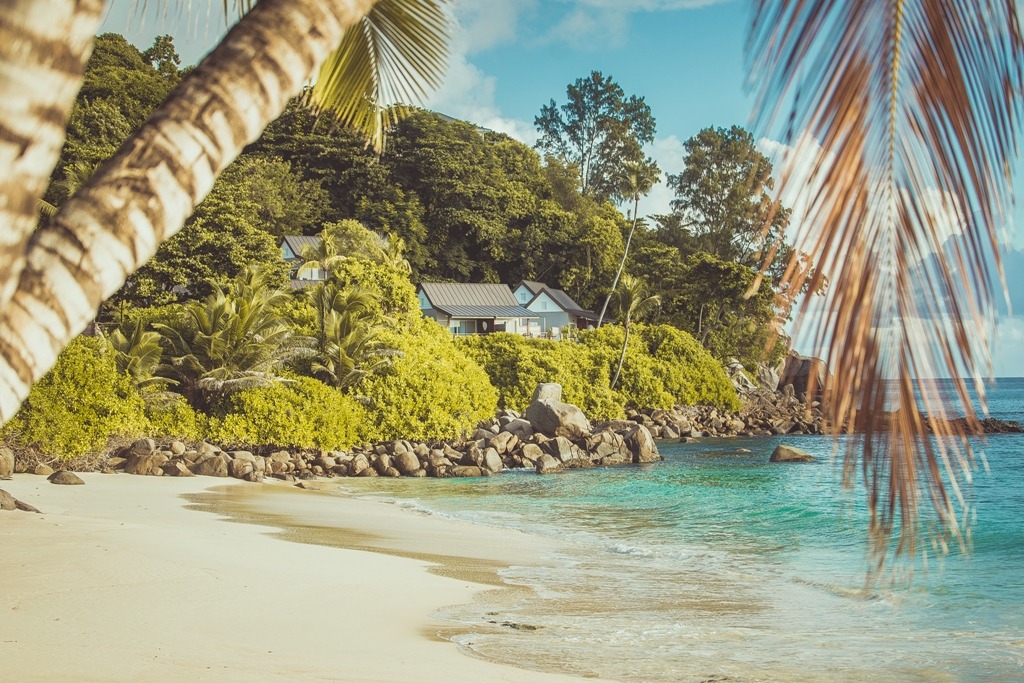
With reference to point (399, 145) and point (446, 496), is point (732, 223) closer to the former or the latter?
point (399, 145)

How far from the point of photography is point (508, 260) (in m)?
61.3

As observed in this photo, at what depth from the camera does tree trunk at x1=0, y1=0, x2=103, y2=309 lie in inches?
59.8

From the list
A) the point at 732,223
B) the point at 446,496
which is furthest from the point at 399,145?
the point at 446,496

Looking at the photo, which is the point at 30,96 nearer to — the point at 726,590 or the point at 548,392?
the point at 726,590

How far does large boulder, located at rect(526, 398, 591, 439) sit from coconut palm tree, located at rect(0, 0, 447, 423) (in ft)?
89.8

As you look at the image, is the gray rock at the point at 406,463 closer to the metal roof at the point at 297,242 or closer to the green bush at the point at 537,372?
the green bush at the point at 537,372

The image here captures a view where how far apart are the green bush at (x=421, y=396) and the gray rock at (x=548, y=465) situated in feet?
12.1

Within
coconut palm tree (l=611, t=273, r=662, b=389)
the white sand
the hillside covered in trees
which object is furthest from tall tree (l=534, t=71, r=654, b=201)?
the white sand

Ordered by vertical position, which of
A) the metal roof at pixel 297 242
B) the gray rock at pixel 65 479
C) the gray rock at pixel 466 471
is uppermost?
the metal roof at pixel 297 242

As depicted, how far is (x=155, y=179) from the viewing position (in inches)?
71.9

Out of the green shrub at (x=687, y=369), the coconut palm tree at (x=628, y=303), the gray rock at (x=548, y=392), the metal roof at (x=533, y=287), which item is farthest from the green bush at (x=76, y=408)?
the metal roof at (x=533, y=287)

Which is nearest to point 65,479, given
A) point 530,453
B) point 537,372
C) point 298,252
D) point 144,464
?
point 144,464

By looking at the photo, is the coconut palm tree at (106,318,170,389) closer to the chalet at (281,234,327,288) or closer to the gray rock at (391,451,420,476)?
the gray rock at (391,451,420,476)

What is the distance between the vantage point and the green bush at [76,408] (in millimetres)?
17531
